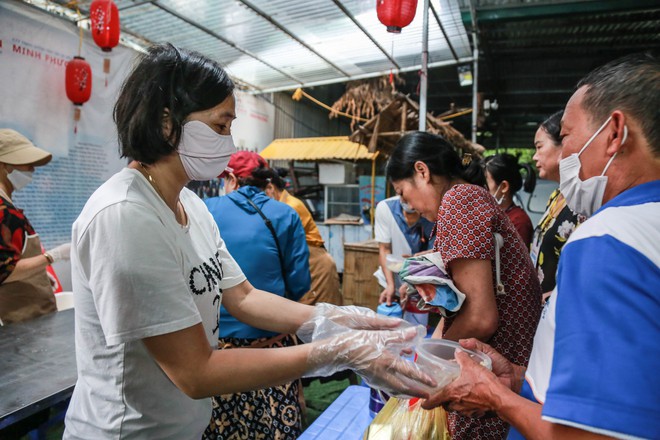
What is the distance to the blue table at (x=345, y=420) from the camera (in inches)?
61.7

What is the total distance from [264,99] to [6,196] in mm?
7502

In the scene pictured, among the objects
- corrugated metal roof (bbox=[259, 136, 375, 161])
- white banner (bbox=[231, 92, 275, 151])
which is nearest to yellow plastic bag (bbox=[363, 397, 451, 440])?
corrugated metal roof (bbox=[259, 136, 375, 161])

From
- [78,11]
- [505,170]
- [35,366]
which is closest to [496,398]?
[35,366]

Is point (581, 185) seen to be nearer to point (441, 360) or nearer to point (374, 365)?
point (441, 360)

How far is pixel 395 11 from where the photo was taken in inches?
160

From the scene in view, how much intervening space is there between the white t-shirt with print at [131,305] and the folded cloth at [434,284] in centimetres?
74

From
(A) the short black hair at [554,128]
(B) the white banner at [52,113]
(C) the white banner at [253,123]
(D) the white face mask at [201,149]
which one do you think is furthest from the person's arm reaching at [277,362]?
(C) the white banner at [253,123]

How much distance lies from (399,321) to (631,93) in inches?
40.6

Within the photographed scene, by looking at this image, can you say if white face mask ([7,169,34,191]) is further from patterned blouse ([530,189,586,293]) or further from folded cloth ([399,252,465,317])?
patterned blouse ([530,189,586,293])

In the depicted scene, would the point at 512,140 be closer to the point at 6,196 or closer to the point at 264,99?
the point at 264,99

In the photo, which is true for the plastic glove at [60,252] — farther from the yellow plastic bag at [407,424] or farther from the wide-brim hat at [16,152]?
the yellow plastic bag at [407,424]

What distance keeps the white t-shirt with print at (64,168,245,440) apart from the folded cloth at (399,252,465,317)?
735mm

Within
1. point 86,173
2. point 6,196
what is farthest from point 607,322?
point 86,173

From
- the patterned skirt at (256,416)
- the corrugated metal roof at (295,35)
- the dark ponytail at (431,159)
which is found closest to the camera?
the dark ponytail at (431,159)
